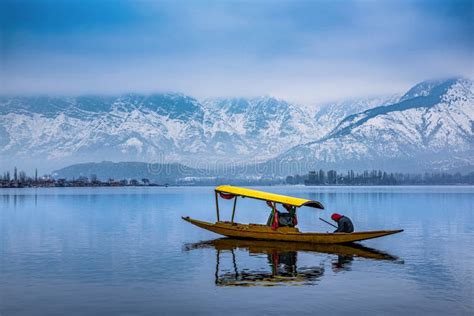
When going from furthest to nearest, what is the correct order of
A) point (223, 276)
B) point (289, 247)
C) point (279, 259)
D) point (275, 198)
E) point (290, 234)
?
point (275, 198) < point (290, 234) < point (289, 247) < point (279, 259) < point (223, 276)

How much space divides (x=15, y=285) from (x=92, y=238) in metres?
26.0

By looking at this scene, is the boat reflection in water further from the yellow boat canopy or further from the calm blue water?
the yellow boat canopy

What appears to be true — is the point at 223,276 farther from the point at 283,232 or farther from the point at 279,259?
the point at 283,232

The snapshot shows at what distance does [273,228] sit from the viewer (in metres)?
51.8

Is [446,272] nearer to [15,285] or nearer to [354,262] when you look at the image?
[354,262]

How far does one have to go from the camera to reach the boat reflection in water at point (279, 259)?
35500 millimetres

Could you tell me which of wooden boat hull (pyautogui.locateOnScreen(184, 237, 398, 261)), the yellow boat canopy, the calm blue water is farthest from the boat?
the calm blue water

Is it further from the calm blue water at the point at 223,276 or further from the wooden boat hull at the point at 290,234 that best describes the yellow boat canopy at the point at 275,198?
the calm blue water at the point at 223,276

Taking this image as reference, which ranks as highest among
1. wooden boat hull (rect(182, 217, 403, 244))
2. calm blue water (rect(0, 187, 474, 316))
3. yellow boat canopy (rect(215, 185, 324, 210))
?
yellow boat canopy (rect(215, 185, 324, 210))

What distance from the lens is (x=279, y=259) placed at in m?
43.5

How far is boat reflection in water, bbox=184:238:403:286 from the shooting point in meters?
35.5

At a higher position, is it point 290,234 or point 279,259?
point 290,234

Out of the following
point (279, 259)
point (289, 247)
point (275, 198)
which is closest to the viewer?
point (279, 259)

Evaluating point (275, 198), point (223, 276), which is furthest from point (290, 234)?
point (223, 276)
